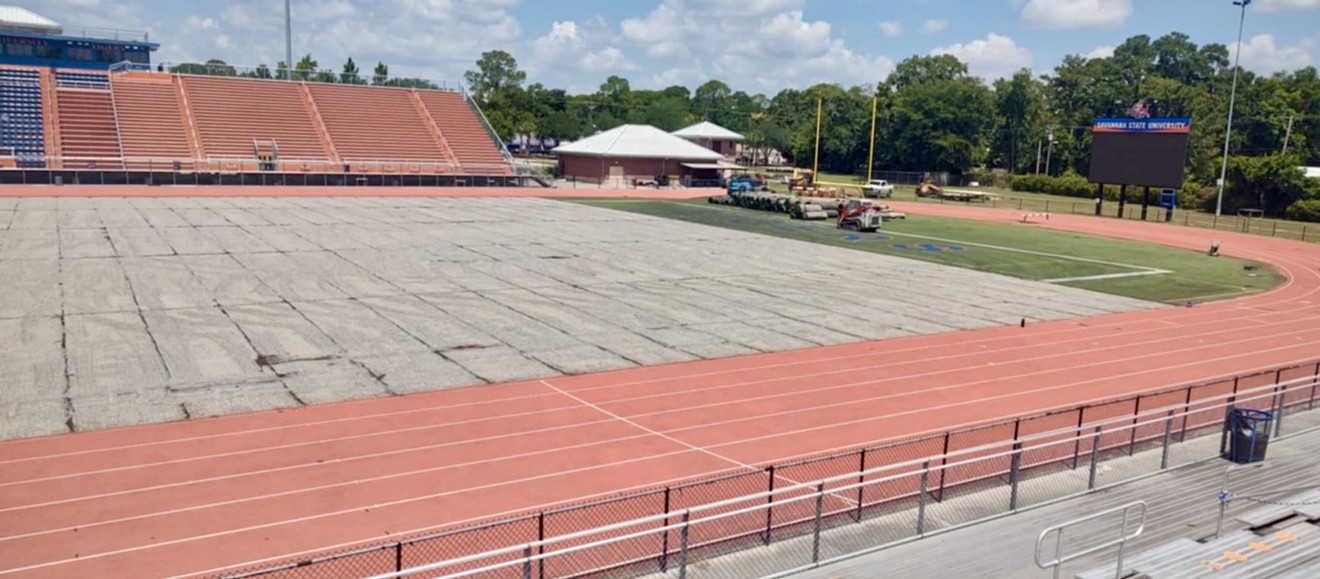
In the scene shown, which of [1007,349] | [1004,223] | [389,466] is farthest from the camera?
[1004,223]

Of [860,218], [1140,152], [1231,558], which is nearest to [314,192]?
[860,218]

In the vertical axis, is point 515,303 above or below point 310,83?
below

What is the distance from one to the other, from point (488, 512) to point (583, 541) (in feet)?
7.05

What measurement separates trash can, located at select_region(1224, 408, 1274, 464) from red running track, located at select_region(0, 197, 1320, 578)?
150 inches

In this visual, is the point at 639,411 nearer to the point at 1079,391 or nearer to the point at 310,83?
the point at 1079,391

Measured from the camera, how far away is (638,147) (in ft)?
310

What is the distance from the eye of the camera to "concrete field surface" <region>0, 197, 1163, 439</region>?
19422mm

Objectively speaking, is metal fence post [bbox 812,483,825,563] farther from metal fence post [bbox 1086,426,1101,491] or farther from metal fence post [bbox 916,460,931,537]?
metal fence post [bbox 1086,426,1101,491]

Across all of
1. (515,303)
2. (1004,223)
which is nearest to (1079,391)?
(515,303)

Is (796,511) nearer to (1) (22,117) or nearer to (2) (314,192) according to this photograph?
(2) (314,192)

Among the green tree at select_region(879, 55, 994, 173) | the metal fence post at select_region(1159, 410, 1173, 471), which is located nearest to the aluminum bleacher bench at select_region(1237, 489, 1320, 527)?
the metal fence post at select_region(1159, 410, 1173, 471)

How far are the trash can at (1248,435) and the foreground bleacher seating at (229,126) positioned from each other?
6732cm

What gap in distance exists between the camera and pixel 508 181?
81.6 meters

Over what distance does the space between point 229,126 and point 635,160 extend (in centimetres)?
3661
